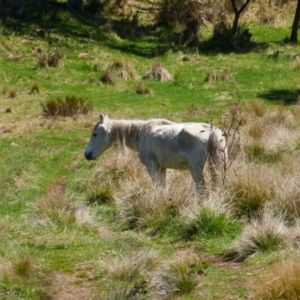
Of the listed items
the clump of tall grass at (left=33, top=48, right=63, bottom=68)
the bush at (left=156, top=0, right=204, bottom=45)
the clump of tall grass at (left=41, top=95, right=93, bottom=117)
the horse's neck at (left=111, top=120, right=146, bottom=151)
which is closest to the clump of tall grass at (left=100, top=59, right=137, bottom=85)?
the clump of tall grass at (left=33, top=48, right=63, bottom=68)

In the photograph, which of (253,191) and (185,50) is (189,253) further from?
(185,50)

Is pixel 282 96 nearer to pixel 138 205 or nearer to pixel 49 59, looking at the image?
pixel 49 59

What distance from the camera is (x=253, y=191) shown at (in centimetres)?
1003

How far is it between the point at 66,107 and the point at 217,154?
11785 mm

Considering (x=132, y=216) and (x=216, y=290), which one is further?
(x=132, y=216)

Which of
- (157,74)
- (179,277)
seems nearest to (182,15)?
(157,74)

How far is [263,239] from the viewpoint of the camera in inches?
322

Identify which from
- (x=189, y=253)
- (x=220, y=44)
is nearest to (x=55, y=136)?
(x=189, y=253)

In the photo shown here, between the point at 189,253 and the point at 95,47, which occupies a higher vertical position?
the point at 189,253

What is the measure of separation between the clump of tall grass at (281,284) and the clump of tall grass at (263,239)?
43.9 inches

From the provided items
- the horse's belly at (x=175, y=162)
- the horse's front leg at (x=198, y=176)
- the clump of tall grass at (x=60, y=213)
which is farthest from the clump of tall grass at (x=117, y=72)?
the clump of tall grass at (x=60, y=213)

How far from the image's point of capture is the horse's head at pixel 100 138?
13.5 metres

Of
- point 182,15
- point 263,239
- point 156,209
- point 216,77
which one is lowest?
point 216,77

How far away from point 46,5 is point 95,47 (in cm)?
556
